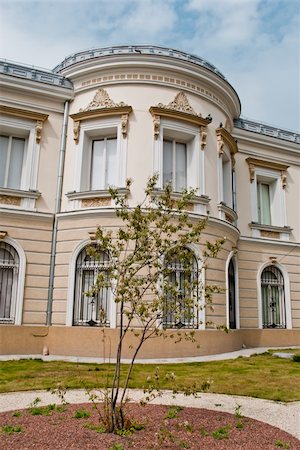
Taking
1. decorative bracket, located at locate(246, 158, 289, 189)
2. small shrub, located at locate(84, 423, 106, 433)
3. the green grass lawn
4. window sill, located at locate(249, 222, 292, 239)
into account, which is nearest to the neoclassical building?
window sill, located at locate(249, 222, 292, 239)

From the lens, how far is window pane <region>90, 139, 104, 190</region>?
45.6ft

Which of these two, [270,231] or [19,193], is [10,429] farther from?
[270,231]

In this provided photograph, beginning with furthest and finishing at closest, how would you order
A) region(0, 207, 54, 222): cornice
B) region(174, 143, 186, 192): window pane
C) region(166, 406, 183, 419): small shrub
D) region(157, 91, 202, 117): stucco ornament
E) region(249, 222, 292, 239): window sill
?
region(249, 222, 292, 239): window sill, region(174, 143, 186, 192): window pane, region(157, 91, 202, 117): stucco ornament, region(0, 207, 54, 222): cornice, region(166, 406, 183, 419): small shrub

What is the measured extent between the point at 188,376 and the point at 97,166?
7.78 metres

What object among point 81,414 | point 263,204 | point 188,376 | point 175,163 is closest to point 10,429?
point 81,414

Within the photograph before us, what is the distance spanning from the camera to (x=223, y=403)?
695cm

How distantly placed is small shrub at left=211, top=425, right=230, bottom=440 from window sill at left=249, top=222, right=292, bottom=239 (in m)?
12.1

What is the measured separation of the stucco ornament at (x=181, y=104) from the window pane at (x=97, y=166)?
264 centimetres

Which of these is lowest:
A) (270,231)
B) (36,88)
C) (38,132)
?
(270,231)

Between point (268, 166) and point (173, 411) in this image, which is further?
point (268, 166)

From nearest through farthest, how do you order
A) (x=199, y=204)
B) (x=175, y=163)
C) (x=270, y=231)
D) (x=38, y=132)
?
1. (x=199, y=204)
2. (x=38, y=132)
3. (x=175, y=163)
4. (x=270, y=231)

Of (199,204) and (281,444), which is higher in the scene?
(199,204)

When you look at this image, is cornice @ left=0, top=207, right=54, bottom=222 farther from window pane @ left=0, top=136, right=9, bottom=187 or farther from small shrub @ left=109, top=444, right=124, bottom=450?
small shrub @ left=109, top=444, right=124, bottom=450

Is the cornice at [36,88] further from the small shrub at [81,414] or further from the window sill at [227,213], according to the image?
the small shrub at [81,414]
